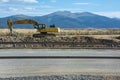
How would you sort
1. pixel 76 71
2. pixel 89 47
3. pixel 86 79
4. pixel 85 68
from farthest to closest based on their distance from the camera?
pixel 89 47 < pixel 85 68 < pixel 76 71 < pixel 86 79

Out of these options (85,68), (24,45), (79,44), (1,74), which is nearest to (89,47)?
(79,44)

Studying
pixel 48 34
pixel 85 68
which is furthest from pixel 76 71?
pixel 48 34

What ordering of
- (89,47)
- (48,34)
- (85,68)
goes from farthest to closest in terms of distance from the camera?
(48,34) → (89,47) → (85,68)

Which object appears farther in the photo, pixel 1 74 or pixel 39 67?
pixel 39 67

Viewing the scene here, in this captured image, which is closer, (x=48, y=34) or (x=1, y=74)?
(x=1, y=74)

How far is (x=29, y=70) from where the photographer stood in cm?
1884

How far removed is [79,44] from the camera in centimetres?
3731

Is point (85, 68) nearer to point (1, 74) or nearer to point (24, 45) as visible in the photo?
point (1, 74)

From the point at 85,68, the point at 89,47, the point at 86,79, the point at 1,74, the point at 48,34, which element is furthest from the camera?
the point at 48,34

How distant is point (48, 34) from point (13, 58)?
30.9m

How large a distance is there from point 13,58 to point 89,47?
41.5 ft

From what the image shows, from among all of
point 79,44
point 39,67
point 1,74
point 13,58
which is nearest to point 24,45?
point 79,44

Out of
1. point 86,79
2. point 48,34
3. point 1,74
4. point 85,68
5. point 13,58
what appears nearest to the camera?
point 86,79

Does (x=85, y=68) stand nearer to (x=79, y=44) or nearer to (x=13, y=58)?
(x=13, y=58)
